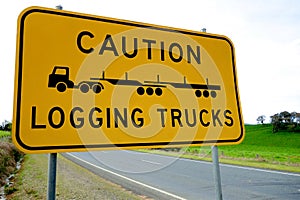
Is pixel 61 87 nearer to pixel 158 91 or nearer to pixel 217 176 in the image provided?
pixel 158 91

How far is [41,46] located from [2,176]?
1224 cm

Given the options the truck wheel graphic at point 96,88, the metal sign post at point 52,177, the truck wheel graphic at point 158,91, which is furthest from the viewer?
the truck wheel graphic at point 158,91

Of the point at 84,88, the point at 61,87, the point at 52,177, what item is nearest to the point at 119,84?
the point at 84,88

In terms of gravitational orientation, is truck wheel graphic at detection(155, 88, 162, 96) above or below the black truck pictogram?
below

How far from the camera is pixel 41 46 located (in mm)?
1147

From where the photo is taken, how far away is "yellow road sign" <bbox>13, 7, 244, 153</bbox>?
1.09 m

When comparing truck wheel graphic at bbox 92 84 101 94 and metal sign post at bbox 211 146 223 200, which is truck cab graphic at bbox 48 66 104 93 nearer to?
truck wheel graphic at bbox 92 84 101 94

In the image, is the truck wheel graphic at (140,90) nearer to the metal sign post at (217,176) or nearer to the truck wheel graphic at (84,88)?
the truck wheel graphic at (84,88)

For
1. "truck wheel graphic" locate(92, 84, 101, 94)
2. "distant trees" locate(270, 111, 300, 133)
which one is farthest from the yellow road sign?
"distant trees" locate(270, 111, 300, 133)

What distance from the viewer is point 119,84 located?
1.24 m

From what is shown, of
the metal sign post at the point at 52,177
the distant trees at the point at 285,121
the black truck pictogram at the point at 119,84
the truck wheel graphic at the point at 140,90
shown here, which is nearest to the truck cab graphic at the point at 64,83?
the black truck pictogram at the point at 119,84

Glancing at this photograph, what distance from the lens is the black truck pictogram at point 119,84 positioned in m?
1.14

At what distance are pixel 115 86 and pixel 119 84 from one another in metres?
0.02

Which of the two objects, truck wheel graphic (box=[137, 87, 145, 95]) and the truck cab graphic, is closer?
the truck cab graphic
